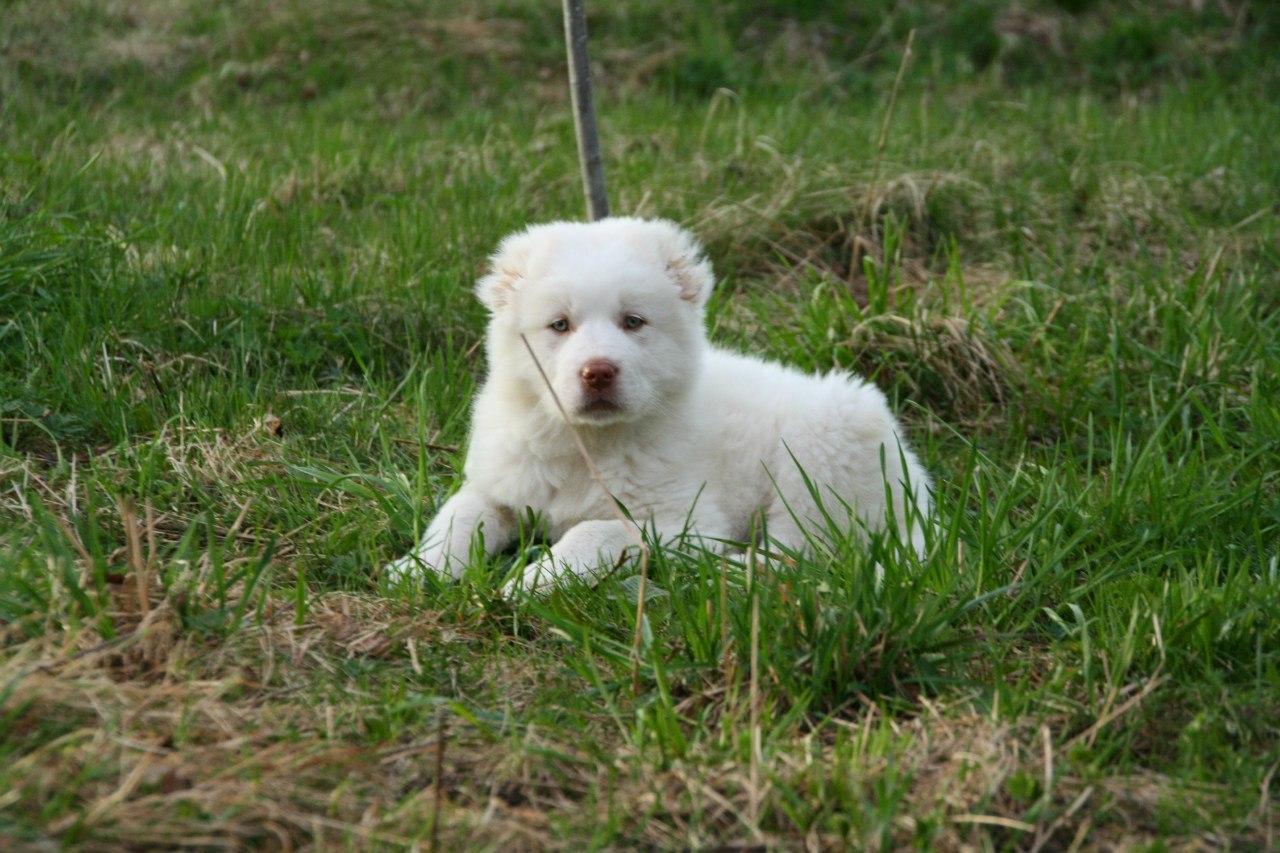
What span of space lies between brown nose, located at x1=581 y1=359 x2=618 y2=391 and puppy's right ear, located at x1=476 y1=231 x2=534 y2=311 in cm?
46

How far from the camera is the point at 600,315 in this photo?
3.57 meters

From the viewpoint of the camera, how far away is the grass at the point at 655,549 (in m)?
2.45

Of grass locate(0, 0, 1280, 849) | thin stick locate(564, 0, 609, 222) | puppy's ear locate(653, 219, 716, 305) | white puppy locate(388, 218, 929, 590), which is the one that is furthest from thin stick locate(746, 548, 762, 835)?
thin stick locate(564, 0, 609, 222)

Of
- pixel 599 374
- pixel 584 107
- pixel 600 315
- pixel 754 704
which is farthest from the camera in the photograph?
pixel 584 107

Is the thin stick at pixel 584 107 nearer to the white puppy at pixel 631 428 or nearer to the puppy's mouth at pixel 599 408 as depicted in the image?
the white puppy at pixel 631 428

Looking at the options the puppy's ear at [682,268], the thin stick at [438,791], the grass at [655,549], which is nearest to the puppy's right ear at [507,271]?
the puppy's ear at [682,268]

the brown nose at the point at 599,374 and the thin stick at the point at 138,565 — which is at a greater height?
the brown nose at the point at 599,374

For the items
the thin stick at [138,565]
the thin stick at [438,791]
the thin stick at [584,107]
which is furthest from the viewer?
the thin stick at [584,107]

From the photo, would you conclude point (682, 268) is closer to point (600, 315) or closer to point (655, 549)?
point (600, 315)

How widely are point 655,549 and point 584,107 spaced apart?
2.17 metres

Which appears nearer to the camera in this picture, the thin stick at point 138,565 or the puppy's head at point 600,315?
the thin stick at point 138,565

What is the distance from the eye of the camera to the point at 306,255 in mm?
5309

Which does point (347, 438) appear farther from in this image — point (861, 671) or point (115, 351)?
point (861, 671)

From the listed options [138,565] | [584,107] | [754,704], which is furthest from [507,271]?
[754,704]
